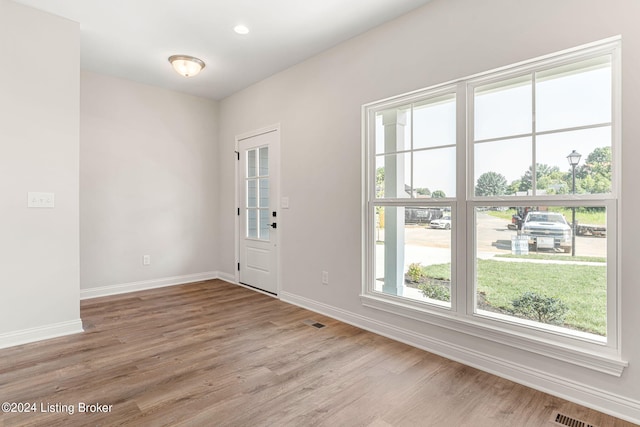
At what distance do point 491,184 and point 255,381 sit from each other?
7.08ft

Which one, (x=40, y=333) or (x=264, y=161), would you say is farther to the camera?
(x=264, y=161)

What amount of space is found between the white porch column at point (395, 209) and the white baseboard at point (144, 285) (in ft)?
10.3

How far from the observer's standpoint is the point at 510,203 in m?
2.31

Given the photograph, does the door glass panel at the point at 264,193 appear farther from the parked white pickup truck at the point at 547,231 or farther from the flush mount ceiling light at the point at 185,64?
the parked white pickup truck at the point at 547,231

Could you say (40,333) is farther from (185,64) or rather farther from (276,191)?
(185,64)

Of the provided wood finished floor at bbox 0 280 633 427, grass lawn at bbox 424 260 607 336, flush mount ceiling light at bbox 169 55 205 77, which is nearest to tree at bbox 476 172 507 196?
grass lawn at bbox 424 260 607 336

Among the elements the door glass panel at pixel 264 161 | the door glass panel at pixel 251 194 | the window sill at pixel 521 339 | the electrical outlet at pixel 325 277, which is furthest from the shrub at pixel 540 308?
the door glass panel at pixel 251 194

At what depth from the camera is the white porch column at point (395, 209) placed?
298cm

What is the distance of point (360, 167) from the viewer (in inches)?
126

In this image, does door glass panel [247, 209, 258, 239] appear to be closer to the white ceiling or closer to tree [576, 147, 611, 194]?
the white ceiling

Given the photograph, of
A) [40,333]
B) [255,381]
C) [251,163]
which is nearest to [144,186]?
[251,163]

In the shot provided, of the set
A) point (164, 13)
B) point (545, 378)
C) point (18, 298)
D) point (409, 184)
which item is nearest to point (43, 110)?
point (164, 13)

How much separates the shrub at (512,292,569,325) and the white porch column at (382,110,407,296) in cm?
95

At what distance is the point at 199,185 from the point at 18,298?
106 inches
